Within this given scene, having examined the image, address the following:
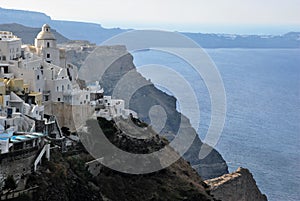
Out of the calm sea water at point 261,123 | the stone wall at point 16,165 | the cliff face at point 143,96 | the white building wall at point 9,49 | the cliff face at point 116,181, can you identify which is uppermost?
the white building wall at point 9,49

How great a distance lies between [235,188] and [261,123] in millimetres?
43982

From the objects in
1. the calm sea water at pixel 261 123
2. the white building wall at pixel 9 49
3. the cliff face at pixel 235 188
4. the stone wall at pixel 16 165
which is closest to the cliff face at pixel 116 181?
the stone wall at pixel 16 165

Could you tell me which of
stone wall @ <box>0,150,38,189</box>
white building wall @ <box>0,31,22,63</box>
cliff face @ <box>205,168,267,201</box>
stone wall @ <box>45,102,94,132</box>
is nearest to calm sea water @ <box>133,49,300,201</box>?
cliff face @ <box>205,168,267,201</box>

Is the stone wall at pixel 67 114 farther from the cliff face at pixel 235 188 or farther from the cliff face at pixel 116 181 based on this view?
the cliff face at pixel 235 188

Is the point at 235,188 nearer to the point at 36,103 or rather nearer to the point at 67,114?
the point at 67,114

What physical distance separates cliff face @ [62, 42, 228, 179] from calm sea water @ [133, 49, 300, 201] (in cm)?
216

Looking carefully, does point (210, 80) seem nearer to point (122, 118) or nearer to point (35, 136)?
point (122, 118)

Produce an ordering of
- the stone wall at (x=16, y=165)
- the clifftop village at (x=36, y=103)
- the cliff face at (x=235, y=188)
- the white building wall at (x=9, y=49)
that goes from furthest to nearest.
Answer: the cliff face at (x=235, y=188), the white building wall at (x=9, y=49), the clifftop village at (x=36, y=103), the stone wall at (x=16, y=165)

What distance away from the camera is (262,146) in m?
68.3

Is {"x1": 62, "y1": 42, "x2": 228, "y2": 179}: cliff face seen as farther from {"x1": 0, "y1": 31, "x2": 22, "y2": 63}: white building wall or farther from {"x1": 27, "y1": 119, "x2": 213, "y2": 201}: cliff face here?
{"x1": 0, "y1": 31, "x2": 22, "y2": 63}: white building wall

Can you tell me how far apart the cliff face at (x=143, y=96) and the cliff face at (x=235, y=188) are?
18.4 metres

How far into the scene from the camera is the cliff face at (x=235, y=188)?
3728 cm

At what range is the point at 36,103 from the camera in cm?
2953

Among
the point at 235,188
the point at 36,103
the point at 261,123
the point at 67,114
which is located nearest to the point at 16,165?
the point at 36,103
